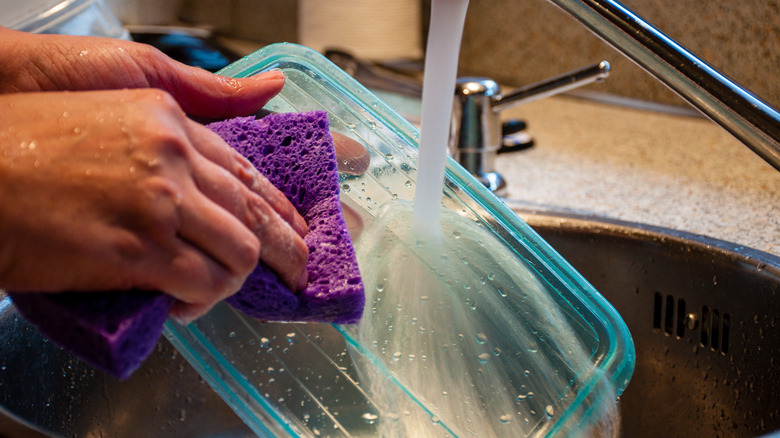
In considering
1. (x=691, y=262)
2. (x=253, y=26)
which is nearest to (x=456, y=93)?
(x=691, y=262)

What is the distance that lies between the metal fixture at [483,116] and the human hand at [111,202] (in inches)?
24.7

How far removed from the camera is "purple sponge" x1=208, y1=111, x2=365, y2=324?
1.53 feet

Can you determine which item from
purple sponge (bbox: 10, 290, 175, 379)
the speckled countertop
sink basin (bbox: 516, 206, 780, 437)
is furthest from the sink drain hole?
purple sponge (bbox: 10, 290, 175, 379)

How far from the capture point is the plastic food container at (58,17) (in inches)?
41.9

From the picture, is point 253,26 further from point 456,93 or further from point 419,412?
point 419,412

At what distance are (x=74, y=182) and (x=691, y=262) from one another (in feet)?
2.28

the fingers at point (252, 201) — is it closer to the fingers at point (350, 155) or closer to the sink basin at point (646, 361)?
the fingers at point (350, 155)

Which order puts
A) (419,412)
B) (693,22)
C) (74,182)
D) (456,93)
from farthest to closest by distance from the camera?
(693,22) < (456,93) < (419,412) < (74,182)

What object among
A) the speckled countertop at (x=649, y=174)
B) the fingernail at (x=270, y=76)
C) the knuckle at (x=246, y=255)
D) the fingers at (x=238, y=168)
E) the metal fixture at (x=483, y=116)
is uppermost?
the fingernail at (x=270, y=76)

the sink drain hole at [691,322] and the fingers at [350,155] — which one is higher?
the fingers at [350,155]

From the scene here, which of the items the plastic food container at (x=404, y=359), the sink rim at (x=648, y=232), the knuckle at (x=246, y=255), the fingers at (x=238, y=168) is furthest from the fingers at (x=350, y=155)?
the sink rim at (x=648, y=232)

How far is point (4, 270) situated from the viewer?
1.24 ft

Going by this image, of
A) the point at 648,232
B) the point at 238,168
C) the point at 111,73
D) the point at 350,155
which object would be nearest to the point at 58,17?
the point at 111,73

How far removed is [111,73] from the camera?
59 centimetres
